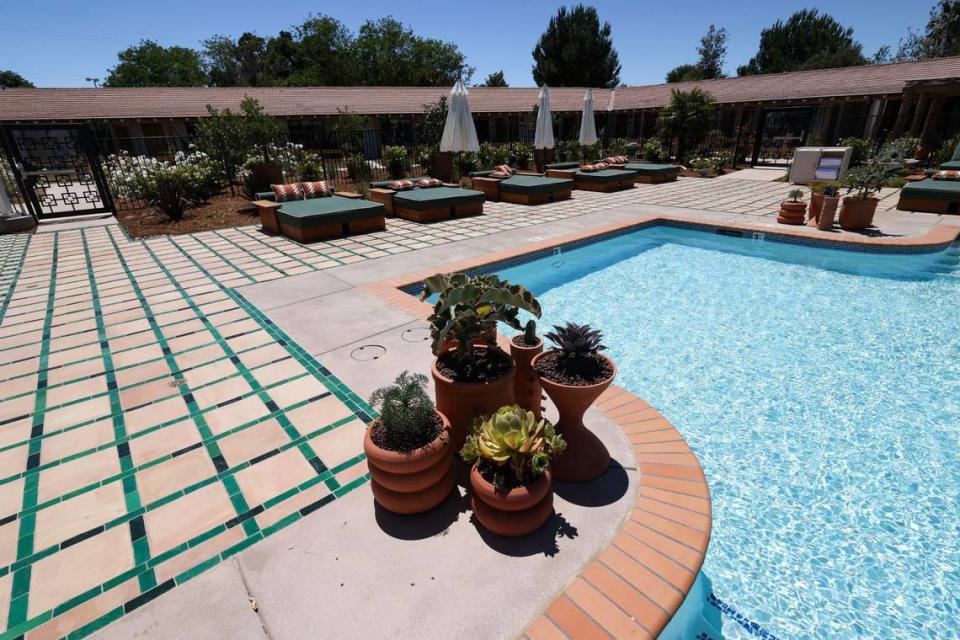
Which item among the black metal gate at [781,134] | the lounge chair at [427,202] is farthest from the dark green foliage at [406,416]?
the black metal gate at [781,134]

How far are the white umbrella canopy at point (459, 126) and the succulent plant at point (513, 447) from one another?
1198cm

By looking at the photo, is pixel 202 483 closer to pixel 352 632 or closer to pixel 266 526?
pixel 266 526

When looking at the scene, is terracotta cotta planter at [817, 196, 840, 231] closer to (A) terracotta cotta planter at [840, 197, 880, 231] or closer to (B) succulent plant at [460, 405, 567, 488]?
(A) terracotta cotta planter at [840, 197, 880, 231]

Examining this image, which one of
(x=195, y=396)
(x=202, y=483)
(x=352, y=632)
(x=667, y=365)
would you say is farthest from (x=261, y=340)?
(x=667, y=365)

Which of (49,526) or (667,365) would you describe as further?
(667,365)

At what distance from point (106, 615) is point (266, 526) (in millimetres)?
715

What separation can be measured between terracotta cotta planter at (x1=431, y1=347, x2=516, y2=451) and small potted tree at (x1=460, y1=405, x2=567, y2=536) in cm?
23

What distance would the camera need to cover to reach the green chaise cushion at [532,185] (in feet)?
41.8

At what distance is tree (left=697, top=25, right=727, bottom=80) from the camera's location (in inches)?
2369

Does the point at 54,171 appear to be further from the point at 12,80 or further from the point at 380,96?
the point at 12,80

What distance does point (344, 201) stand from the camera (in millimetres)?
10141

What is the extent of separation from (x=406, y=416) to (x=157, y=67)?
251 ft

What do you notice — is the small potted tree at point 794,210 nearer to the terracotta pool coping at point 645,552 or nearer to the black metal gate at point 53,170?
the terracotta pool coping at point 645,552

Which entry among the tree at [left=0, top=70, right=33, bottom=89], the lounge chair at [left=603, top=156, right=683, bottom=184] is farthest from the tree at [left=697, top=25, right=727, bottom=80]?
the tree at [left=0, top=70, right=33, bottom=89]
